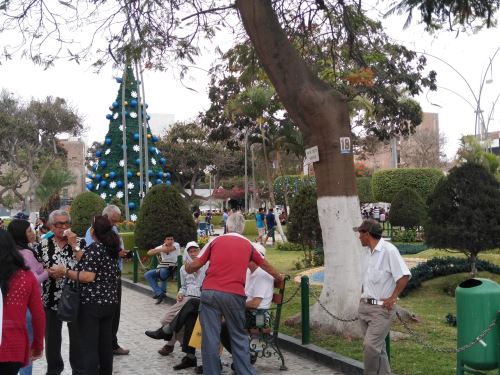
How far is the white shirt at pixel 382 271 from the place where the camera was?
5.79 meters

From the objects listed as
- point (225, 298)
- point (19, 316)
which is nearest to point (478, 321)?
point (225, 298)

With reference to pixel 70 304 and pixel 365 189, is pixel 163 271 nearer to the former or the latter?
pixel 70 304

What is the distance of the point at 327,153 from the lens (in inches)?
336

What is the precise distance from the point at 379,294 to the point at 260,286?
1.59 m

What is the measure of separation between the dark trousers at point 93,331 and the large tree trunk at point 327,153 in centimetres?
345

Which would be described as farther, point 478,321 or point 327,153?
point 327,153

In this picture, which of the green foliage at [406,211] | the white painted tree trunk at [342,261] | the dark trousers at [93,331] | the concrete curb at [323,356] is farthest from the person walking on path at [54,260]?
the green foliage at [406,211]

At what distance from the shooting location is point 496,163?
19.4m

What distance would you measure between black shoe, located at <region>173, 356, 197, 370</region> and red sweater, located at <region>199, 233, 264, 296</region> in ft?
5.73

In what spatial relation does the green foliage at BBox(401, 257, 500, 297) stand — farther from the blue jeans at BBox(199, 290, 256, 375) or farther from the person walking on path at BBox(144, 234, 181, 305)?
the blue jeans at BBox(199, 290, 256, 375)

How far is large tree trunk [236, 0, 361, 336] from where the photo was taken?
841 centimetres

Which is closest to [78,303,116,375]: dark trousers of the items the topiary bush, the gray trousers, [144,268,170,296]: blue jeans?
the gray trousers

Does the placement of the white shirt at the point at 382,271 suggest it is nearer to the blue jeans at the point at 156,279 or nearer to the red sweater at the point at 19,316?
the red sweater at the point at 19,316

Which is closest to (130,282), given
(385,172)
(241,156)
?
(385,172)
